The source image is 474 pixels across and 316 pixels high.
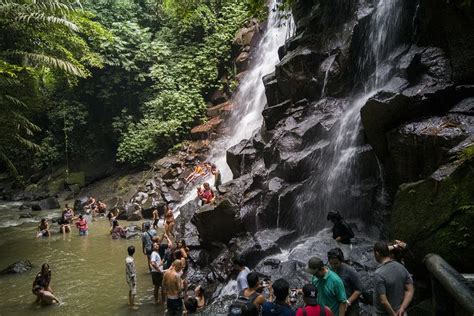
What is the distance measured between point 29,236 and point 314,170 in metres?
14.2

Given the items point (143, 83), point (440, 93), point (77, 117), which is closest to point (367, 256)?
point (440, 93)

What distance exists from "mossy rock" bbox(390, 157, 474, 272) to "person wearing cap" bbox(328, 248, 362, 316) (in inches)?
63.8

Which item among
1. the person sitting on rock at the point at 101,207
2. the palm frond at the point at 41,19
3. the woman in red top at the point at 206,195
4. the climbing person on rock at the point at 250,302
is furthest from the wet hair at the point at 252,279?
the person sitting on rock at the point at 101,207

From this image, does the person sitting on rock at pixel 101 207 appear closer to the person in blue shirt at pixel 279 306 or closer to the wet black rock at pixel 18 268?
the wet black rock at pixel 18 268

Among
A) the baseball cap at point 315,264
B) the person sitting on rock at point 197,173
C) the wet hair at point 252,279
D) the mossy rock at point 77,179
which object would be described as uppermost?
the mossy rock at point 77,179

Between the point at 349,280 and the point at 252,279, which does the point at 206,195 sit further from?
the point at 349,280

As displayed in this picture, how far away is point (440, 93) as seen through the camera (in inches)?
362

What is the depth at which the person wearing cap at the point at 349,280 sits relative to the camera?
16.0 feet

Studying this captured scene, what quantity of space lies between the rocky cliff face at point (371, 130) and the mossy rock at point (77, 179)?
51.8 ft

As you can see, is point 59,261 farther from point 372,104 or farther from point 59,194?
point 59,194

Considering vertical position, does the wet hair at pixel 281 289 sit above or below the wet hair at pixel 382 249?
below

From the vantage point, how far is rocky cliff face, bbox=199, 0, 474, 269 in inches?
249

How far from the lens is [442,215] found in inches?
227

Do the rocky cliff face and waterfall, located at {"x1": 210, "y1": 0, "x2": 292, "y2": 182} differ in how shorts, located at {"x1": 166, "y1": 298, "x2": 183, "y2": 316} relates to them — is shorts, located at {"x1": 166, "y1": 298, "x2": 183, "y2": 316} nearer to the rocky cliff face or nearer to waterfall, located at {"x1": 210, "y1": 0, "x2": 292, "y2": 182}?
the rocky cliff face
